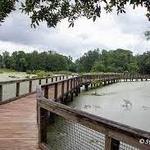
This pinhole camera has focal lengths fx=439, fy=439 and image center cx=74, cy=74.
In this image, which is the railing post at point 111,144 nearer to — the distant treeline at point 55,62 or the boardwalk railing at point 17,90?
the boardwalk railing at point 17,90

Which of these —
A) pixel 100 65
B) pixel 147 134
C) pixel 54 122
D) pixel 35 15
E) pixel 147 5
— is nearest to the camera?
pixel 147 134

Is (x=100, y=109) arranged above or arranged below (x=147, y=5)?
below

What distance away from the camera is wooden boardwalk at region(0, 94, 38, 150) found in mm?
8656

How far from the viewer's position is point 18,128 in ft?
36.0

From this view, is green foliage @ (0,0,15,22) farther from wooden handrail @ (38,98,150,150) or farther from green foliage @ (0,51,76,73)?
green foliage @ (0,51,76,73)

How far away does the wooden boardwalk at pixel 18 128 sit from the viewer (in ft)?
28.4

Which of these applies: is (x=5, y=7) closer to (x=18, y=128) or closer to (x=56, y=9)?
(x=56, y=9)

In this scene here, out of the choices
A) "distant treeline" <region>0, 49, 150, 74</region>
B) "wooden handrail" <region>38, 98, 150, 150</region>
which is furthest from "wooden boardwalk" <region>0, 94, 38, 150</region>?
"distant treeline" <region>0, 49, 150, 74</region>

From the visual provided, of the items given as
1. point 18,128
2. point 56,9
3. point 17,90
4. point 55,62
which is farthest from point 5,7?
point 55,62

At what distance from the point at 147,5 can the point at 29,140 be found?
4354mm

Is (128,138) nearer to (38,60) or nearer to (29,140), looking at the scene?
(29,140)

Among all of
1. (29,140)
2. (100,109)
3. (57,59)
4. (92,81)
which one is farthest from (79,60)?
(29,140)

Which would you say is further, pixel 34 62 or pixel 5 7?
pixel 34 62

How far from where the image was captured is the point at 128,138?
14.4ft
